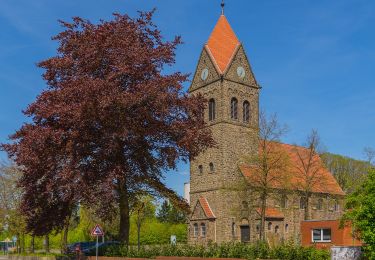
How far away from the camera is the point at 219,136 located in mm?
53750

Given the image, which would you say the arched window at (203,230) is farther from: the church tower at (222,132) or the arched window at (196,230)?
the arched window at (196,230)

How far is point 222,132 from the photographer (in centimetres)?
5375

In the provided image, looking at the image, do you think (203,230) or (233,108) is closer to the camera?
(203,230)

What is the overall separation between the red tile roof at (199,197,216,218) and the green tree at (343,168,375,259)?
2940 centimetres

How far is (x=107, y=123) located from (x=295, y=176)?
2965cm

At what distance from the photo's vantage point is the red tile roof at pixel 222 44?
5588 centimetres

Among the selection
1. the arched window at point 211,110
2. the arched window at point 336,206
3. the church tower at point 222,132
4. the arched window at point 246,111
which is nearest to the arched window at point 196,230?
the church tower at point 222,132

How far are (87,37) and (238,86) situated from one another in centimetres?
3375

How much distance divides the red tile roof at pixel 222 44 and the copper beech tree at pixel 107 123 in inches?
1156

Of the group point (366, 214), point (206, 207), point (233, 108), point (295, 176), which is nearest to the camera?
point (366, 214)

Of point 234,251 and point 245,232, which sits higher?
point 234,251

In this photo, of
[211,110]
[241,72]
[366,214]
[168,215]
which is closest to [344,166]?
[168,215]

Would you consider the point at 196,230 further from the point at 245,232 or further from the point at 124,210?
the point at 124,210

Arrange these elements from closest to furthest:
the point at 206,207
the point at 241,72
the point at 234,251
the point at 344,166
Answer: the point at 234,251
the point at 206,207
the point at 241,72
the point at 344,166
